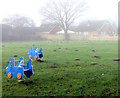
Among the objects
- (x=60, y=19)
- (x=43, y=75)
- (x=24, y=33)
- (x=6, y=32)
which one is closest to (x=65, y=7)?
(x=60, y=19)

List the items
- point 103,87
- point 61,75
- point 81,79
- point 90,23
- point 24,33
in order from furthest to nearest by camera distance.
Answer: point 90,23, point 24,33, point 61,75, point 81,79, point 103,87

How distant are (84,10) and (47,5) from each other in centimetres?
1237

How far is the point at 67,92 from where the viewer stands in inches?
204

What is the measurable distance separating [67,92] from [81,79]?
1.44 m

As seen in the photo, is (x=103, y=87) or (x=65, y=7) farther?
(x=65, y=7)

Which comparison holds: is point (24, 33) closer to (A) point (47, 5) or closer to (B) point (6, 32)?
(B) point (6, 32)

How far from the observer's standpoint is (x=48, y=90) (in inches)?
211

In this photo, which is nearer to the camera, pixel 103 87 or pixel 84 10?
pixel 103 87

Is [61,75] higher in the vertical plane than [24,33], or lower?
lower

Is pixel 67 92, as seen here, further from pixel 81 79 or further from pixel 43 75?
pixel 43 75

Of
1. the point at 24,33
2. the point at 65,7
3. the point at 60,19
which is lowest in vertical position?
the point at 24,33

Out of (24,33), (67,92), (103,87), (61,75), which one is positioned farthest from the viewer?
(24,33)

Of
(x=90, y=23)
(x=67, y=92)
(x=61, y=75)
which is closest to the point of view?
(x=67, y=92)

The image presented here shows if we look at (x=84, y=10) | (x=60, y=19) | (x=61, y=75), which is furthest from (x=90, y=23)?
(x=61, y=75)
